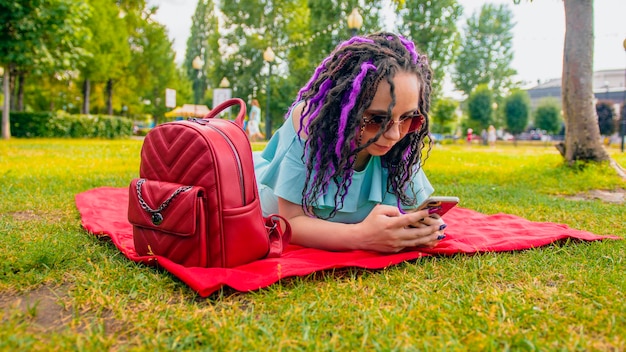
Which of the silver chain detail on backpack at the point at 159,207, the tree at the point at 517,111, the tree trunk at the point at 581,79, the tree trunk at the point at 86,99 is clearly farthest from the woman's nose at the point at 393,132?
the tree at the point at 517,111

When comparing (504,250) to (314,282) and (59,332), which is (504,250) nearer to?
(314,282)

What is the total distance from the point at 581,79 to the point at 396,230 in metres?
4.81

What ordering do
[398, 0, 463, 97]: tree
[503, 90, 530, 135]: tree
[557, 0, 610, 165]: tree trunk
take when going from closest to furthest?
[557, 0, 610, 165]: tree trunk → [398, 0, 463, 97]: tree → [503, 90, 530, 135]: tree

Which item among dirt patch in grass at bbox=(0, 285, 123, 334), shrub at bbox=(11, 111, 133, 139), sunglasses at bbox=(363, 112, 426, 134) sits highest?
shrub at bbox=(11, 111, 133, 139)

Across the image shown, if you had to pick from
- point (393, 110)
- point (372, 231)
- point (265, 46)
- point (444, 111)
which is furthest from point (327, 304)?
point (444, 111)

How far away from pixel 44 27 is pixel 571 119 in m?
12.5

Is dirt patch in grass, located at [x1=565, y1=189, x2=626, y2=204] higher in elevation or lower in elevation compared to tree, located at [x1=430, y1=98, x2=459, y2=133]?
lower

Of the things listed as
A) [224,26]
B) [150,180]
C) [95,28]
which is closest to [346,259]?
[150,180]

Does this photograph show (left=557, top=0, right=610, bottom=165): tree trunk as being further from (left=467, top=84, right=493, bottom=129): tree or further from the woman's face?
(left=467, top=84, right=493, bottom=129): tree

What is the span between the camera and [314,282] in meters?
1.89

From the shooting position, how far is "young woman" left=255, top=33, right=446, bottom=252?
206 centimetres

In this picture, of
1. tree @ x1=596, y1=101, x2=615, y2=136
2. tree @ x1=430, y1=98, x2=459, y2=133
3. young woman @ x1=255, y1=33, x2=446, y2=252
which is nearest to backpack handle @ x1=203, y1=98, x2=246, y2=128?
young woman @ x1=255, y1=33, x2=446, y2=252

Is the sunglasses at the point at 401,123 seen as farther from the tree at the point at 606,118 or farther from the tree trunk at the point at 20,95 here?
the tree at the point at 606,118

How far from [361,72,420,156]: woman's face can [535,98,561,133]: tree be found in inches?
1584
